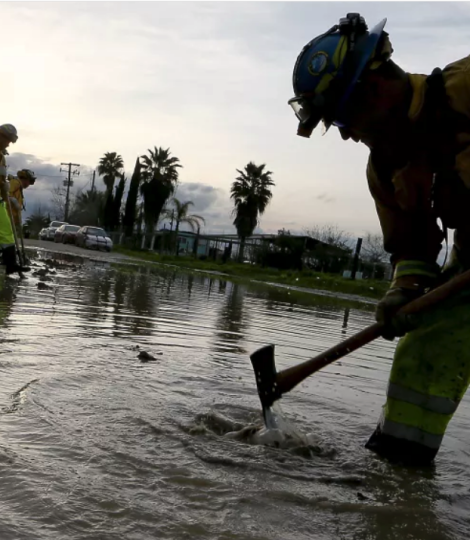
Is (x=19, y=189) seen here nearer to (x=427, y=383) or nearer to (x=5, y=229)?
(x=5, y=229)

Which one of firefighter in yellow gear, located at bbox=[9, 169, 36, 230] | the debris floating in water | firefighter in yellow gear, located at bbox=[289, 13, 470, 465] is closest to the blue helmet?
firefighter in yellow gear, located at bbox=[289, 13, 470, 465]

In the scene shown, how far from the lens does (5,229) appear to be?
9.70 meters

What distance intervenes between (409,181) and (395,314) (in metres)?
0.57

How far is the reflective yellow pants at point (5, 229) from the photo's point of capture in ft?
31.5

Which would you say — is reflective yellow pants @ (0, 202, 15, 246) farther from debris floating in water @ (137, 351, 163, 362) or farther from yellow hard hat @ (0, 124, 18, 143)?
debris floating in water @ (137, 351, 163, 362)

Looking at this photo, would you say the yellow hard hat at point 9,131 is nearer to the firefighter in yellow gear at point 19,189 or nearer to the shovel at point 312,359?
the firefighter in yellow gear at point 19,189

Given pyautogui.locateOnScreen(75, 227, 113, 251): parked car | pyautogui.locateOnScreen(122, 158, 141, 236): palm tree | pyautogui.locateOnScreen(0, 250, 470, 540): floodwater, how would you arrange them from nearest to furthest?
pyautogui.locateOnScreen(0, 250, 470, 540): floodwater → pyautogui.locateOnScreen(75, 227, 113, 251): parked car → pyautogui.locateOnScreen(122, 158, 141, 236): palm tree

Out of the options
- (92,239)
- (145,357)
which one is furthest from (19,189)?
(92,239)

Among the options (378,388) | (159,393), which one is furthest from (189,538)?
(378,388)

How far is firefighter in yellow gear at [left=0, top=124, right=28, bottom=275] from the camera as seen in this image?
895 cm

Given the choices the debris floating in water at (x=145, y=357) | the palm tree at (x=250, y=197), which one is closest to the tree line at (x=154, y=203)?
the palm tree at (x=250, y=197)

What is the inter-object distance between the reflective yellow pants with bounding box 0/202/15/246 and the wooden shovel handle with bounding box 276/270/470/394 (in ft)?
24.1

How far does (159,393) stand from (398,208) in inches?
62.3

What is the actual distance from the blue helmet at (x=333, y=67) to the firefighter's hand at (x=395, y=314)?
79cm
